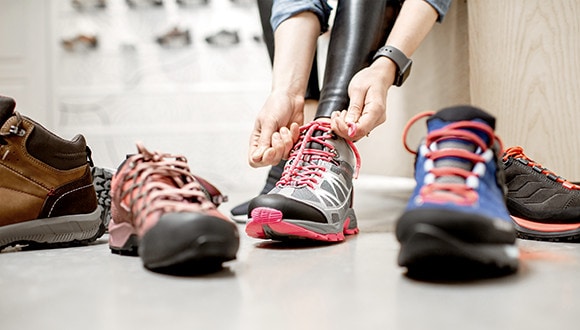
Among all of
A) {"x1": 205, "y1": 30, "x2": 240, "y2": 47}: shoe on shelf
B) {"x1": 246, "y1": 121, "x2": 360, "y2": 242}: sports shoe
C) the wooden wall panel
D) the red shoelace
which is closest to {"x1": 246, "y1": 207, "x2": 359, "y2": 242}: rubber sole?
{"x1": 246, "y1": 121, "x2": 360, "y2": 242}: sports shoe

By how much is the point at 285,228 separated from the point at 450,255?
349 mm

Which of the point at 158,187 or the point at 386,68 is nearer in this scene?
the point at 158,187

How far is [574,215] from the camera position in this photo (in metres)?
0.87

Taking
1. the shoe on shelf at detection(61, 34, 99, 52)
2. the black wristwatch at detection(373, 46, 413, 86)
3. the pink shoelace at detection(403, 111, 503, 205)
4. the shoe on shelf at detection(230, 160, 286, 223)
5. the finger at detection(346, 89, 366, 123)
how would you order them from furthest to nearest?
the shoe on shelf at detection(61, 34, 99, 52) < the shoe on shelf at detection(230, 160, 286, 223) < the black wristwatch at detection(373, 46, 413, 86) < the finger at detection(346, 89, 366, 123) < the pink shoelace at detection(403, 111, 503, 205)

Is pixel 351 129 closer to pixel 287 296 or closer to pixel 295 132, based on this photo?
pixel 295 132

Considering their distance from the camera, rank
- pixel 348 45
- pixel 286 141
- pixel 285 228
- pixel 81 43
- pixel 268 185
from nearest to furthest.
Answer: pixel 285 228 → pixel 286 141 → pixel 348 45 → pixel 268 185 → pixel 81 43

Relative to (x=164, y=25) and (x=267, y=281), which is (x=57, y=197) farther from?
(x=164, y=25)

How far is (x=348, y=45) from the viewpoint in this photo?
1.06 meters

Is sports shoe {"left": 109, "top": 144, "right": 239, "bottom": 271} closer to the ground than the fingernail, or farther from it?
closer to the ground

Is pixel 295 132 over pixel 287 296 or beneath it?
over

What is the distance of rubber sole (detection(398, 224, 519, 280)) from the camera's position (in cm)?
52

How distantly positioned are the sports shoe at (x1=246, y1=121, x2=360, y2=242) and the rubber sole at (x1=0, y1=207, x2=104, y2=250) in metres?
0.30

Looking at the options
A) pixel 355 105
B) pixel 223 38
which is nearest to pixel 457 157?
pixel 355 105

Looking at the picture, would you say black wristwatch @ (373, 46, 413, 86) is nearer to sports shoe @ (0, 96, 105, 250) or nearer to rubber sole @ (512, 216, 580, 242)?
rubber sole @ (512, 216, 580, 242)
